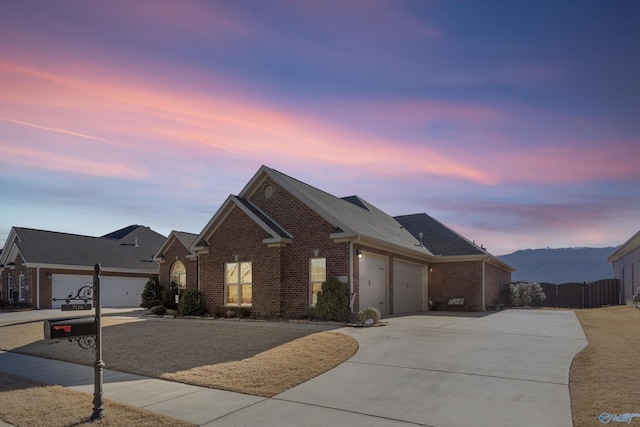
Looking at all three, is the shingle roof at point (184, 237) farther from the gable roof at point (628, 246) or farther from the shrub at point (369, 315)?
the gable roof at point (628, 246)

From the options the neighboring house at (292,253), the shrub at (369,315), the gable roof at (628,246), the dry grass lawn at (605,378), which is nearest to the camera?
the dry grass lawn at (605,378)

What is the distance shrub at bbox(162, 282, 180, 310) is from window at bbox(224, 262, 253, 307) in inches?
274

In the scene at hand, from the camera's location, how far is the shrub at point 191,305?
20000 millimetres

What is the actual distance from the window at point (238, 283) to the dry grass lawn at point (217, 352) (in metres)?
3.37

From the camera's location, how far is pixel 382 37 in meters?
→ 13.1

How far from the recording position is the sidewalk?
6.83 m

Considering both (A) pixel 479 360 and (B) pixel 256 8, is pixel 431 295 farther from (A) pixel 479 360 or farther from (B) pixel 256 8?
(B) pixel 256 8

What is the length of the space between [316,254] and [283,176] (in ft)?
13.5

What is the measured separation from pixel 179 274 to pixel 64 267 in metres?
11.2

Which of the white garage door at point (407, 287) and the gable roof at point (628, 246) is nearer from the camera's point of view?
the white garage door at point (407, 287)

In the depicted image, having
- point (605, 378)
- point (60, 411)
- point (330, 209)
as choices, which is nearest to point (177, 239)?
point (330, 209)

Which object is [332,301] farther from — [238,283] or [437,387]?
[437,387]

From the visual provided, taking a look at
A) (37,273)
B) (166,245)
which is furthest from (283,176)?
(37,273)

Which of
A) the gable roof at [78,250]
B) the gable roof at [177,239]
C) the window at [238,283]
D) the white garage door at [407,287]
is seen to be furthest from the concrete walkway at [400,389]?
the gable roof at [78,250]
